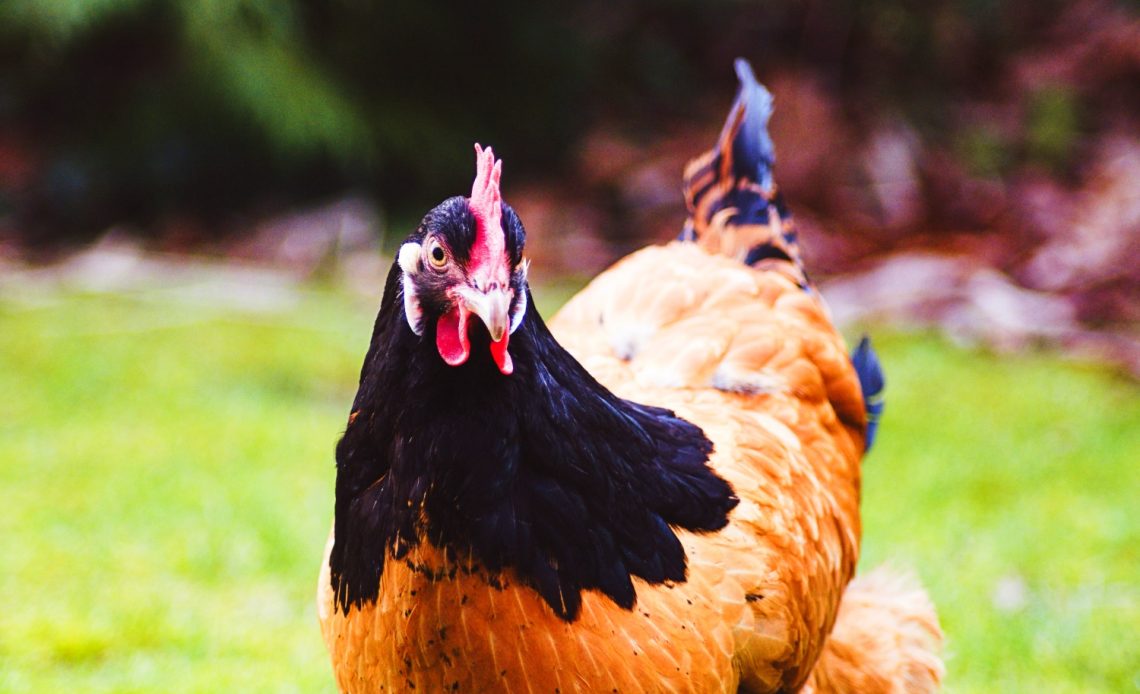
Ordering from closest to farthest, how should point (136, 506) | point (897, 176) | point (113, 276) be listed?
1. point (136, 506)
2. point (113, 276)
3. point (897, 176)

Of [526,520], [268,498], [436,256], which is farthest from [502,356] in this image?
[268,498]

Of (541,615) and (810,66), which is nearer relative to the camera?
(541,615)

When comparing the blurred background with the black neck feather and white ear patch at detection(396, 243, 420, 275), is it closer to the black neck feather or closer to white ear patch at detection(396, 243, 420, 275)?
the black neck feather

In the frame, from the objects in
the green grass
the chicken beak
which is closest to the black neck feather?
the chicken beak

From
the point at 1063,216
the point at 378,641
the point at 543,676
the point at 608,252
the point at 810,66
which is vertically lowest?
the point at 543,676

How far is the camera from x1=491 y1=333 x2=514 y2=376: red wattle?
2105 mm

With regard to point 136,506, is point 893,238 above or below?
above

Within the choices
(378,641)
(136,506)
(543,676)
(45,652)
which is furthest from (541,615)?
(136,506)

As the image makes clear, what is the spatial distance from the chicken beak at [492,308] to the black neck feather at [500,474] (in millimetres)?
109

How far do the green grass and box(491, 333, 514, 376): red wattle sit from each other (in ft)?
6.62

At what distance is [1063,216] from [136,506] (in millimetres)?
6715

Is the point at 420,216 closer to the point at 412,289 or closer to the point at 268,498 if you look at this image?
the point at 268,498

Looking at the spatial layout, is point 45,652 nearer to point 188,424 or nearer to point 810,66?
point 188,424

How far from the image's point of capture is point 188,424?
625cm
